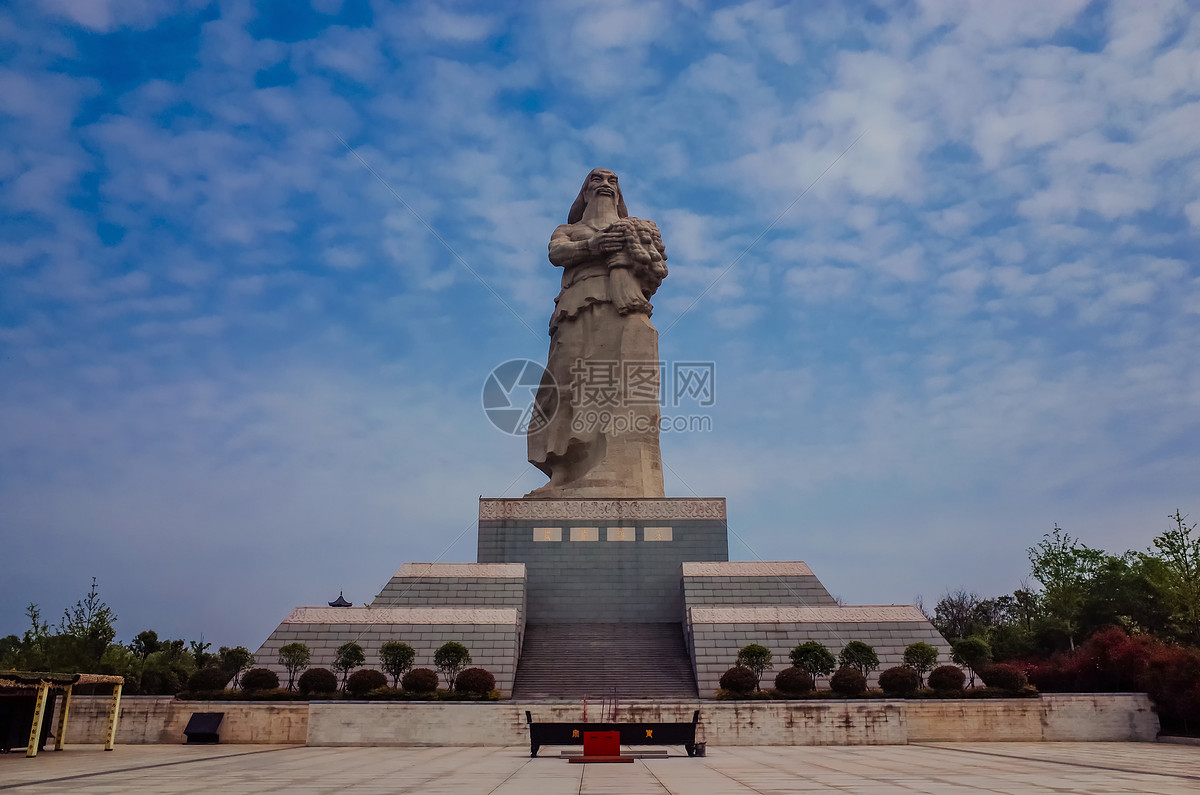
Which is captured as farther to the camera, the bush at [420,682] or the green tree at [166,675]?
the green tree at [166,675]

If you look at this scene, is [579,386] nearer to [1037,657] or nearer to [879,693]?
[879,693]

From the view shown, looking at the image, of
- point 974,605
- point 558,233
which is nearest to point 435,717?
point 558,233

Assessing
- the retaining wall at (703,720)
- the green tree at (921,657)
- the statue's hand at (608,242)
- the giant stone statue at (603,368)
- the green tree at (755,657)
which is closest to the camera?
the retaining wall at (703,720)

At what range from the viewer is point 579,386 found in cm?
2311

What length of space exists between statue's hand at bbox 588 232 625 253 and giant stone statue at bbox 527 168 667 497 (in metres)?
0.03

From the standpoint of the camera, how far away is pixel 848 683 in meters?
14.5

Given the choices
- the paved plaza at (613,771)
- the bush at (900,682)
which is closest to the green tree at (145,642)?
the paved plaza at (613,771)

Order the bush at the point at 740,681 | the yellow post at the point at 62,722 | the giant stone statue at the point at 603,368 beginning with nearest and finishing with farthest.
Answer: the yellow post at the point at 62,722 < the bush at the point at 740,681 < the giant stone statue at the point at 603,368

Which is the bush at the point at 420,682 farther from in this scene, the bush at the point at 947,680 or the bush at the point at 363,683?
the bush at the point at 947,680

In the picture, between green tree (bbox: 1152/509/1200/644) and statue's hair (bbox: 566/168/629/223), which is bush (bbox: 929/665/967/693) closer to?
green tree (bbox: 1152/509/1200/644)

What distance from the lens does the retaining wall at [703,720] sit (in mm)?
12992

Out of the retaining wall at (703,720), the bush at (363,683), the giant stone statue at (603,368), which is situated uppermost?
the giant stone statue at (603,368)

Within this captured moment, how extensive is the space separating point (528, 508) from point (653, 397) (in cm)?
458

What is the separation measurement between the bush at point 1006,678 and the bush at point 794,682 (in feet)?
10.5
